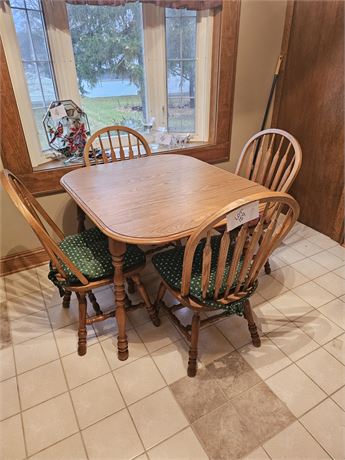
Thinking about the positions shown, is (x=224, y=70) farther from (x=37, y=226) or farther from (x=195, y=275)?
(x=37, y=226)

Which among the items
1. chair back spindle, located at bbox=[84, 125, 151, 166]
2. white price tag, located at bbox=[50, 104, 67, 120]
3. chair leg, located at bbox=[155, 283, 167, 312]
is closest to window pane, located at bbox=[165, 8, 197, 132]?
chair back spindle, located at bbox=[84, 125, 151, 166]

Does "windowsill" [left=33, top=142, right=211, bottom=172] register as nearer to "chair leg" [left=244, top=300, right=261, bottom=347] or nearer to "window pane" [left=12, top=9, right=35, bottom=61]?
"window pane" [left=12, top=9, right=35, bottom=61]

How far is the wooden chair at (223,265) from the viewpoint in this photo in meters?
1.04

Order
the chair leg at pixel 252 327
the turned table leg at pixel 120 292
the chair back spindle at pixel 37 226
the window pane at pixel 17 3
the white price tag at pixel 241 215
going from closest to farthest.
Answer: the white price tag at pixel 241 215
the chair back spindle at pixel 37 226
the turned table leg at pixel 120 292
the chair leg at pixel 252 327
the window pane at pixel 17 3

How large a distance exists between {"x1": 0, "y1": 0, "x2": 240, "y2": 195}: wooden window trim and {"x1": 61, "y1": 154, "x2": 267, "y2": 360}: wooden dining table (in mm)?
416

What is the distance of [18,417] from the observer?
1.26 metres

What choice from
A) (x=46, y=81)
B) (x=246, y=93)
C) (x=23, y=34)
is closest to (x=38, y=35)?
(x=23, y=34)

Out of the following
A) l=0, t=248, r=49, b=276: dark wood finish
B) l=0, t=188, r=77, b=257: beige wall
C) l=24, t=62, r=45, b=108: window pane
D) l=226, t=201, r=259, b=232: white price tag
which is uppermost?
l=24, t=62, r=45, b=108: window pane

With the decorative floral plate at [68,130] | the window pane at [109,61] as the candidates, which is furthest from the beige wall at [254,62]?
the decorative floral plate at [68,130]

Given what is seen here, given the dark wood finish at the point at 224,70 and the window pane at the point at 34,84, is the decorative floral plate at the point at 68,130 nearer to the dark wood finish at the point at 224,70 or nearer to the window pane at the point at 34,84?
the window pane at the point at 34,84

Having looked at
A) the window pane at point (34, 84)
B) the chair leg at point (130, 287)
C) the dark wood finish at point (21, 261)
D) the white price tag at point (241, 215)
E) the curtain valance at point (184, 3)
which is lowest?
the chair leg at point (130, 287)

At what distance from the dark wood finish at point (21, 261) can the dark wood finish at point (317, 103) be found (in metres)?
2.18

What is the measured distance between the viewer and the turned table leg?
48.9 inches

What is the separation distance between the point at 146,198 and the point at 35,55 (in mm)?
1278
